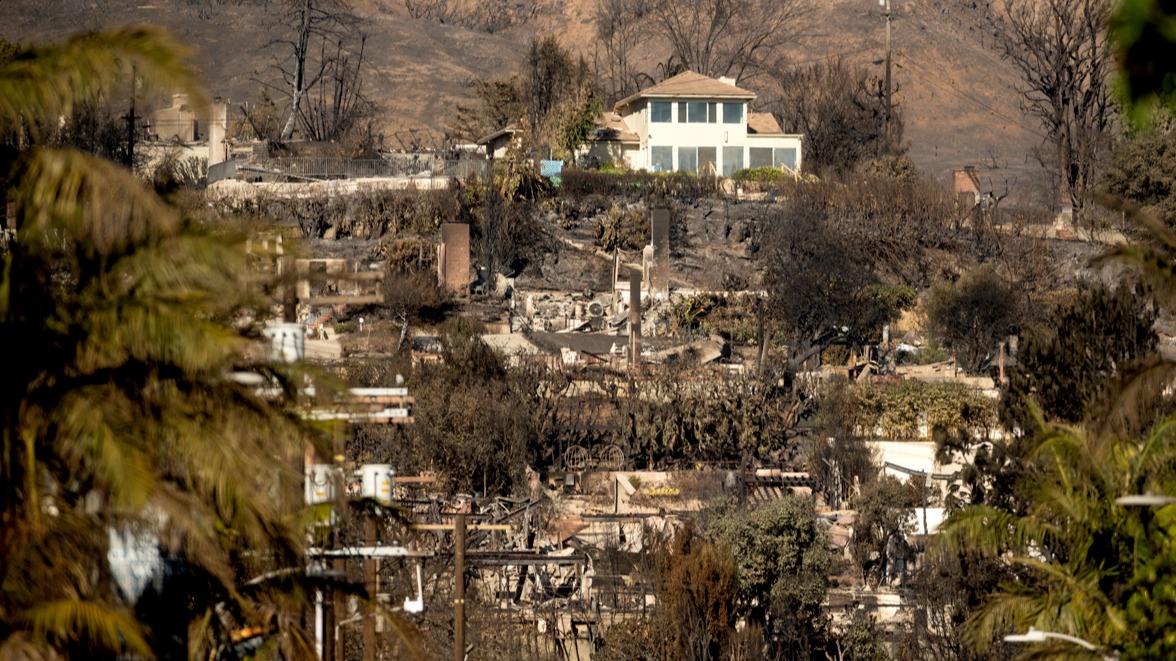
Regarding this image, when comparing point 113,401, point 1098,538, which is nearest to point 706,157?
point 1098,538

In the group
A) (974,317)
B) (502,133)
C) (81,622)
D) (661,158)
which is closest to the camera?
(81,622)

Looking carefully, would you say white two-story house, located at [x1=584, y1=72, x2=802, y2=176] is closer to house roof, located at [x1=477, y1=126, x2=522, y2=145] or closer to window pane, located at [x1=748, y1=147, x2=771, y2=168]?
window pane, located at [x1=748, y1=147, x2=771, y2=168]

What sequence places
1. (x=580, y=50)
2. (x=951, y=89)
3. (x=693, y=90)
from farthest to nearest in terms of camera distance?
(x=580, y=50)
(x=951, y=89)
(x=693, y=90)

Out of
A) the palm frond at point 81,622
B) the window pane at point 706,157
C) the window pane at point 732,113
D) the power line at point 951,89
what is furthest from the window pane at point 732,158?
the palm frond at point 81,622

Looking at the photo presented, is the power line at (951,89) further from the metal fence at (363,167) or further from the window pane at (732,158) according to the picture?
the metal fence at (363,167)

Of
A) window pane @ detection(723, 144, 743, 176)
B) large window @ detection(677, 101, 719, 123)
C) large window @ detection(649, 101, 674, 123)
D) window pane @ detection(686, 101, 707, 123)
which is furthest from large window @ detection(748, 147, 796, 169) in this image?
large window @ detection(649, 101, 674, 123)

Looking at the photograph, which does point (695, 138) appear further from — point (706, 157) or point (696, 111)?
point (696, 111)

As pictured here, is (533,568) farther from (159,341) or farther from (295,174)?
(295,174)
